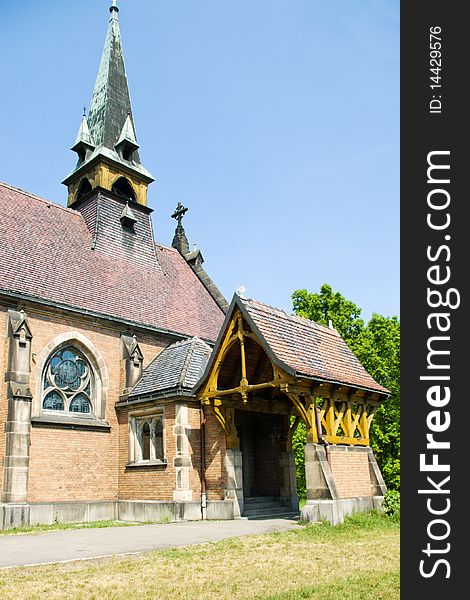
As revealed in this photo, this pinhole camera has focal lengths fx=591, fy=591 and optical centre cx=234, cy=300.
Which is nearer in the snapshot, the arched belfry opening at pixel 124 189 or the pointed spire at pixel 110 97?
the arched belfry opening at pixel 124 189

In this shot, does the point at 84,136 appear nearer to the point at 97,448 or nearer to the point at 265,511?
the point at 97,448

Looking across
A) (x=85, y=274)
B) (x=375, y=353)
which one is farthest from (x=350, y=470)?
(x=375, y=353)

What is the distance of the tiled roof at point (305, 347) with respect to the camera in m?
14.8

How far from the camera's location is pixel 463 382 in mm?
5516

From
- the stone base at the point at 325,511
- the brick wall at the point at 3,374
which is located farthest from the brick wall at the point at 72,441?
the stone base at the point at 325,511

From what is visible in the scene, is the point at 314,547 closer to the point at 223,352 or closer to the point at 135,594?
the point at 135,594

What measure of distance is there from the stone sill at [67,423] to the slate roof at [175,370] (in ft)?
4.47

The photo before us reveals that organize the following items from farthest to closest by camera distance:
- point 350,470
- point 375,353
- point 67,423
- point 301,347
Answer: point 375,353 < point 67,423 < point 301,347 < point 350,470

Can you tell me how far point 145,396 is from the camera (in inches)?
744

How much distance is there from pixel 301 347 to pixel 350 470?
3466 millimetres

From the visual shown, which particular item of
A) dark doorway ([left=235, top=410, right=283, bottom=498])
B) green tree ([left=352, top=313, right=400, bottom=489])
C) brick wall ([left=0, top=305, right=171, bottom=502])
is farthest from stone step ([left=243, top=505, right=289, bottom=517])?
green tree ([left=352, top=313, right=400, bottom=489])

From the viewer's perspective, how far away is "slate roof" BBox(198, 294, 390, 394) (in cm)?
1462

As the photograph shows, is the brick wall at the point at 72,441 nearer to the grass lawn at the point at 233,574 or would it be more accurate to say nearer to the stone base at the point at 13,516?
the stone base at the point at 13,516

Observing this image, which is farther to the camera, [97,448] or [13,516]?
[97,448]
